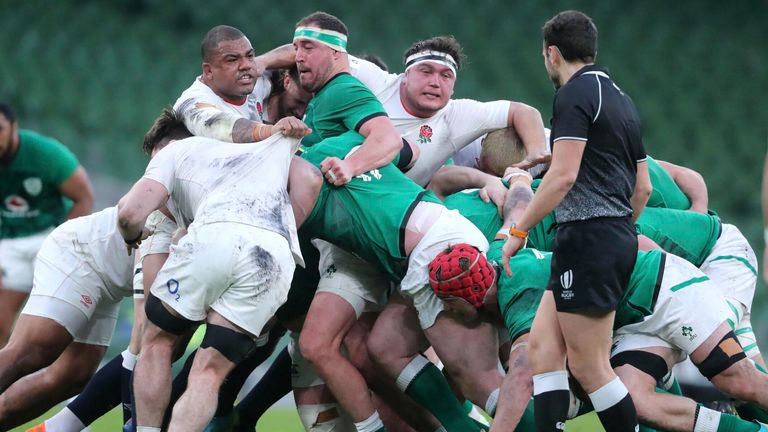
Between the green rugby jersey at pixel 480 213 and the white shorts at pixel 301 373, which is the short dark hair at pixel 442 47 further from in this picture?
the white shorts at pixel 301 373

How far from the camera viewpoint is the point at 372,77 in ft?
19.4

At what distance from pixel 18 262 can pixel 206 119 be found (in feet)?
10.3

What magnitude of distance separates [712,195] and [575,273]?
7.56 m

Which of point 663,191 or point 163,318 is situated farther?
point 663,191

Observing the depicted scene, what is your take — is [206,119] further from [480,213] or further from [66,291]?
[480,213]

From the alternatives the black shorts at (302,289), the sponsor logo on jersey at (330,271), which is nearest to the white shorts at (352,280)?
the sponsor logo on jersey at (330,271)

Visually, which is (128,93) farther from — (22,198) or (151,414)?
(151,414)

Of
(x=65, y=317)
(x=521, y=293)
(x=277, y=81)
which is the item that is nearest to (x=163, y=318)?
(x=65, y=317)

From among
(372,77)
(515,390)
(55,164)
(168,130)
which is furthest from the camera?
(55,164)

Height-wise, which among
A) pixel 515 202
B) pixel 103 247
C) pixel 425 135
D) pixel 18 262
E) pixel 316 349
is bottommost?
pixel 18 262

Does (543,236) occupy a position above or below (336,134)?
below

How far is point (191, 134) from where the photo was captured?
524 centimetres

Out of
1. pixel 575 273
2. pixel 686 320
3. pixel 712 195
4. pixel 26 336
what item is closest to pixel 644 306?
pixel 686 320

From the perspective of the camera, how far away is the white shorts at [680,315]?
4.50 metres
